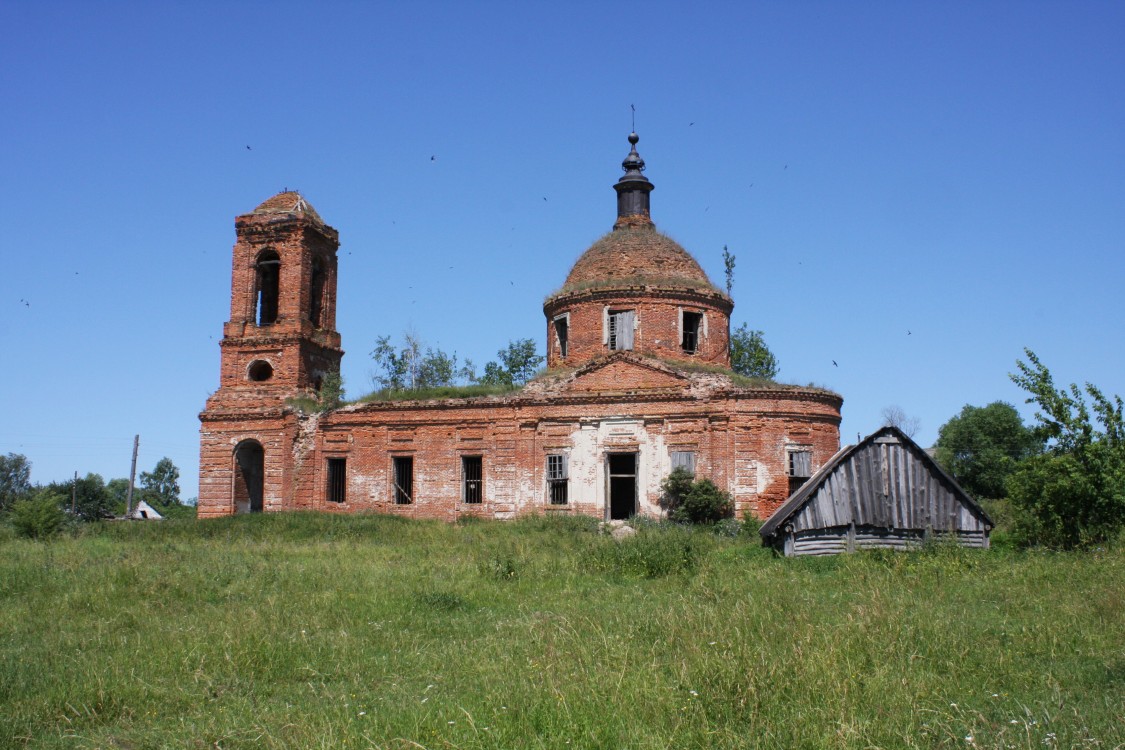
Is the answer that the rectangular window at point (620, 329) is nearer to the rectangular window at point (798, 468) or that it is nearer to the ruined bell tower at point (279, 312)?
the rectangular window at point (798, 468)

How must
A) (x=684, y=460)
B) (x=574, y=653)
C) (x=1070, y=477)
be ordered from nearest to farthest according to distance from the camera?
(x=574, y=653)
(x=1070, y=477)
(x=684, y=460)

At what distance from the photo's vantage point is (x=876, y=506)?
17656 mm

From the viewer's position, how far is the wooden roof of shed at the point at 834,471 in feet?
56.4

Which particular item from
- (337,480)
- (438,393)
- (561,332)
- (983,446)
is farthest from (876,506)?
(983,446)

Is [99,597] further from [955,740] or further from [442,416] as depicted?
A: [442,416]

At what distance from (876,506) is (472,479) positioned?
41.1ft

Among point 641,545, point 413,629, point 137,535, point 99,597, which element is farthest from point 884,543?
point 137,535

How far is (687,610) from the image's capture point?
Answer: 9281mm

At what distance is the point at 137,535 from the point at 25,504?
110 inches

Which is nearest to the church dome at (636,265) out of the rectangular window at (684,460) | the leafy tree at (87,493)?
the rectangular window at (684,460)

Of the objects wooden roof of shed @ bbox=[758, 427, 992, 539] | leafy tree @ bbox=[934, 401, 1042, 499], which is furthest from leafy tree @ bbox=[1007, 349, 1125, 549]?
leafy tree @ bbox=[934, 401, 1042, 499]

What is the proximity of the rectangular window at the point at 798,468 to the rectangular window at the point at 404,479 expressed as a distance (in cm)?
1090

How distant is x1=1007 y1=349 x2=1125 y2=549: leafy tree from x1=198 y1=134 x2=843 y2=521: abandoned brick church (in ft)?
23.0

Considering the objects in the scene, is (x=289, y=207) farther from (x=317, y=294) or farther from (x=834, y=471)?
(x=834, y=471)
